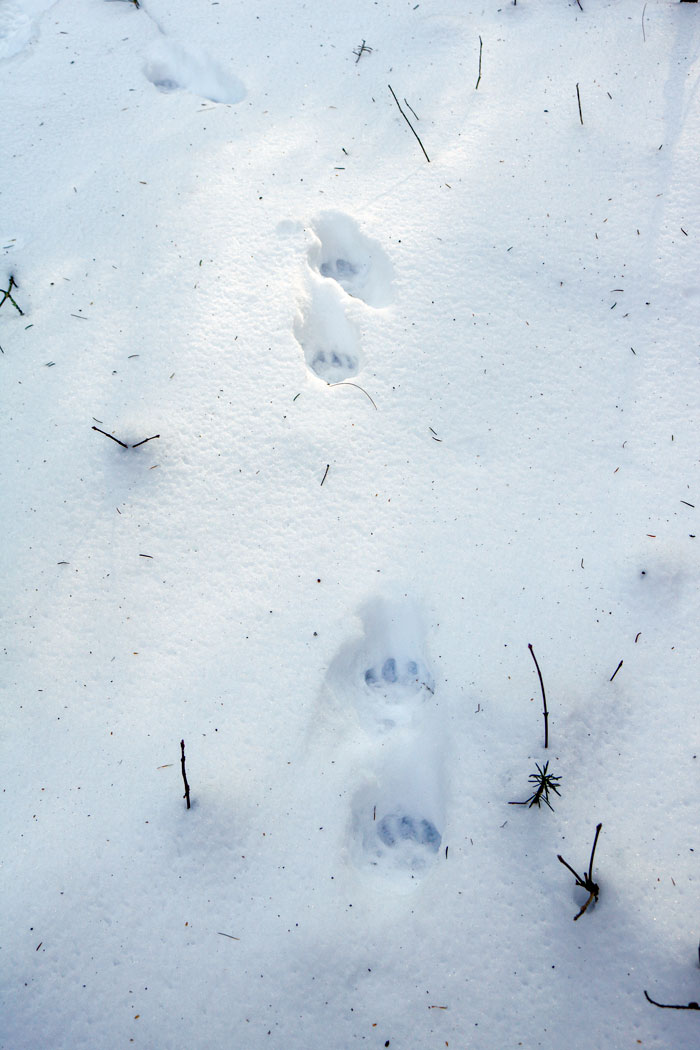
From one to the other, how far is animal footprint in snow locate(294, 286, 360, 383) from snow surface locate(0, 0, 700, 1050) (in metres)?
0.01

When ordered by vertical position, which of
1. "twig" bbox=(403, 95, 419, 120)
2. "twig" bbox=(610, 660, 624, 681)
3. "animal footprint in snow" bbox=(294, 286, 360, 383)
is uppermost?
"twig" bbox=(403, 95, 419, 120)

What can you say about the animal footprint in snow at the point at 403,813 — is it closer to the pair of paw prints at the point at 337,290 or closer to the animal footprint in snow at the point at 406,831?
the animal footprint in snow at the point at 406,831

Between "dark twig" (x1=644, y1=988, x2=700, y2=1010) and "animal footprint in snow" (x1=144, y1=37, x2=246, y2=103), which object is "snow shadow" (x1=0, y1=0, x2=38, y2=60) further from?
"dark twig" (x1=644, y1=988, x2=700, y2=1010)

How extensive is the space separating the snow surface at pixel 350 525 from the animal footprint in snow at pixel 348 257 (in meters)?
0.01

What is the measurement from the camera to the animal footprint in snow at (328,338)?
72.0 inches

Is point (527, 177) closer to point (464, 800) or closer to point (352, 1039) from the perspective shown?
point (464, 800)

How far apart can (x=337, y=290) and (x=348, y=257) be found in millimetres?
155

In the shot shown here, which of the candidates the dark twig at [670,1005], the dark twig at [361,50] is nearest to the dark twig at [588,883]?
the dark twig at [670,1005]

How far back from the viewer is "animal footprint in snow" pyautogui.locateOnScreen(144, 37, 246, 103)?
87.7 inches

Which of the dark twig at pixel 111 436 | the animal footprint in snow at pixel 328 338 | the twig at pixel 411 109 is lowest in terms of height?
the dark twig at pixel 111 436

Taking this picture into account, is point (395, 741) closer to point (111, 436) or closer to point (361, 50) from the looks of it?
point (111, 436)

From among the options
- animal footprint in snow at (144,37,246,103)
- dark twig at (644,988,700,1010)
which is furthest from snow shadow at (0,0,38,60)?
dark twig at (644,988,700,1010)

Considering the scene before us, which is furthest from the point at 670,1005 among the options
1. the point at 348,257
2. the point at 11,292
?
the point at 11,292

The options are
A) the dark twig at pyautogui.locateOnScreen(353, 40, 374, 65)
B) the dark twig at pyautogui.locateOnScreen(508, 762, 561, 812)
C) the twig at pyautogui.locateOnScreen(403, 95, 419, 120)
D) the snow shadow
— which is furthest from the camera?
the snow shadow
